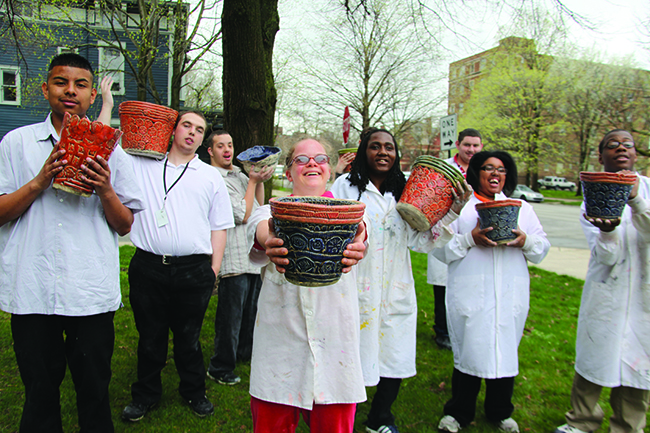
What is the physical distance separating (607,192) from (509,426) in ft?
5.97

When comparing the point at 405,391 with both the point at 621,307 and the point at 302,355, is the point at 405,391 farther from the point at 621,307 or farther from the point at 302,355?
the point at 302,355

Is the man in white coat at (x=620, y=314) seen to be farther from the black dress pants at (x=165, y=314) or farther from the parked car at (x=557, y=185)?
the parked car at (x=557, y=185)

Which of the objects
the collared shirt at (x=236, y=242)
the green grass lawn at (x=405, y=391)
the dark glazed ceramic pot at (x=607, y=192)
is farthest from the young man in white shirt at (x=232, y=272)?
the dark glazed ceramic pot at (x=607, y=192)

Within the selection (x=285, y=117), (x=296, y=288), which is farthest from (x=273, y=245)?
(x=285, y=117)

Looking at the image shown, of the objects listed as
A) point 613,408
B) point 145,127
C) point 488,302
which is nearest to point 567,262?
point 613,408

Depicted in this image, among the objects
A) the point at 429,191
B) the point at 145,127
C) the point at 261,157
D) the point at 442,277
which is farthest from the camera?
the point at 442,277

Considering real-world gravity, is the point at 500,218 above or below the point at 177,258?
above

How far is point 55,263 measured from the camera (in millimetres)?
2186

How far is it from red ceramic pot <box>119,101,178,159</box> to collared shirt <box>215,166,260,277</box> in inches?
37.7

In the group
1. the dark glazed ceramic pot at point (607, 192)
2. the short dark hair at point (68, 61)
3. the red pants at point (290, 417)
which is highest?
the short dark hair at point (68, 61)

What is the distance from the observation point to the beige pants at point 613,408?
A: 2.80 meters

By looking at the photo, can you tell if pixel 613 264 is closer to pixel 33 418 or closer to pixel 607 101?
pixel 33 418

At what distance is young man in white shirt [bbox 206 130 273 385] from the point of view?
3626mm

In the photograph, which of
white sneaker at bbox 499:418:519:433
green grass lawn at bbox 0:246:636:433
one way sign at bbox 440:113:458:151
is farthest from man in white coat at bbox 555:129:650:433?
one way sign at bbox 440:113:458:151
